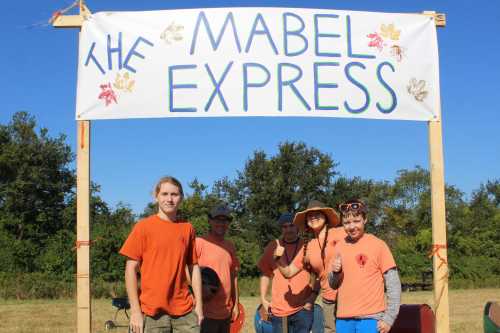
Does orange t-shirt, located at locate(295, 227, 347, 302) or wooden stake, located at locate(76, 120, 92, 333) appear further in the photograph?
orange t-shirt, located at locate(295, 227, 347, 302)

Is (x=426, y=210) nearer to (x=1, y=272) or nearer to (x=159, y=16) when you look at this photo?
(x=1, y=272)

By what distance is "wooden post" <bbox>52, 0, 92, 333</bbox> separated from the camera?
17.4 ft

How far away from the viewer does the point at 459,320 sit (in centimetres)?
1438

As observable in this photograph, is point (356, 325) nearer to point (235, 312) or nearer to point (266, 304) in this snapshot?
point (266, 304)

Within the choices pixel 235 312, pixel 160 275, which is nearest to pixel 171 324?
pixel 160 275

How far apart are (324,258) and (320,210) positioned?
1.45ft

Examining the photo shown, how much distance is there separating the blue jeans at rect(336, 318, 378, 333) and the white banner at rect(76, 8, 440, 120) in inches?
72.2

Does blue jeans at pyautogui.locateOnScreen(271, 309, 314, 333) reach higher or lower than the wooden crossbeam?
lower

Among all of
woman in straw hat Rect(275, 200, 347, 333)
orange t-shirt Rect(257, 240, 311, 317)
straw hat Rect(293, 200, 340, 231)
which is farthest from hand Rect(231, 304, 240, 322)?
straw hat Rect(293, 200, 340, 231)

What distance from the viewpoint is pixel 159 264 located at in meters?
4.52

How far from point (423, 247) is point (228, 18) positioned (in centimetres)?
3913

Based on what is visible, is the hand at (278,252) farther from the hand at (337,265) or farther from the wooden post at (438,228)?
the wooden post at (438,228)

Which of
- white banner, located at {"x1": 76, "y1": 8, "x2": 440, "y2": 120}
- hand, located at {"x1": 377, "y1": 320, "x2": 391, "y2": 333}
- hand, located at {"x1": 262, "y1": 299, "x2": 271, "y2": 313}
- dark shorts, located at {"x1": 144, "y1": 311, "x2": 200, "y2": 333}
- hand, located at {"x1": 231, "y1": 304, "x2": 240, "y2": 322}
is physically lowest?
hand, located at {"x1": 231, "y1": 304, "x2": 240, "y2": 322}

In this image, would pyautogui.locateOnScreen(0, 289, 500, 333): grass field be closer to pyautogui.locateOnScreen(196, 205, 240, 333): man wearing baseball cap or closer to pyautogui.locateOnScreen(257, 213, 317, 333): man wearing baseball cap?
pyautogui.locateOnScreen(196, 205, 240, 333): man wearing baseball cap
